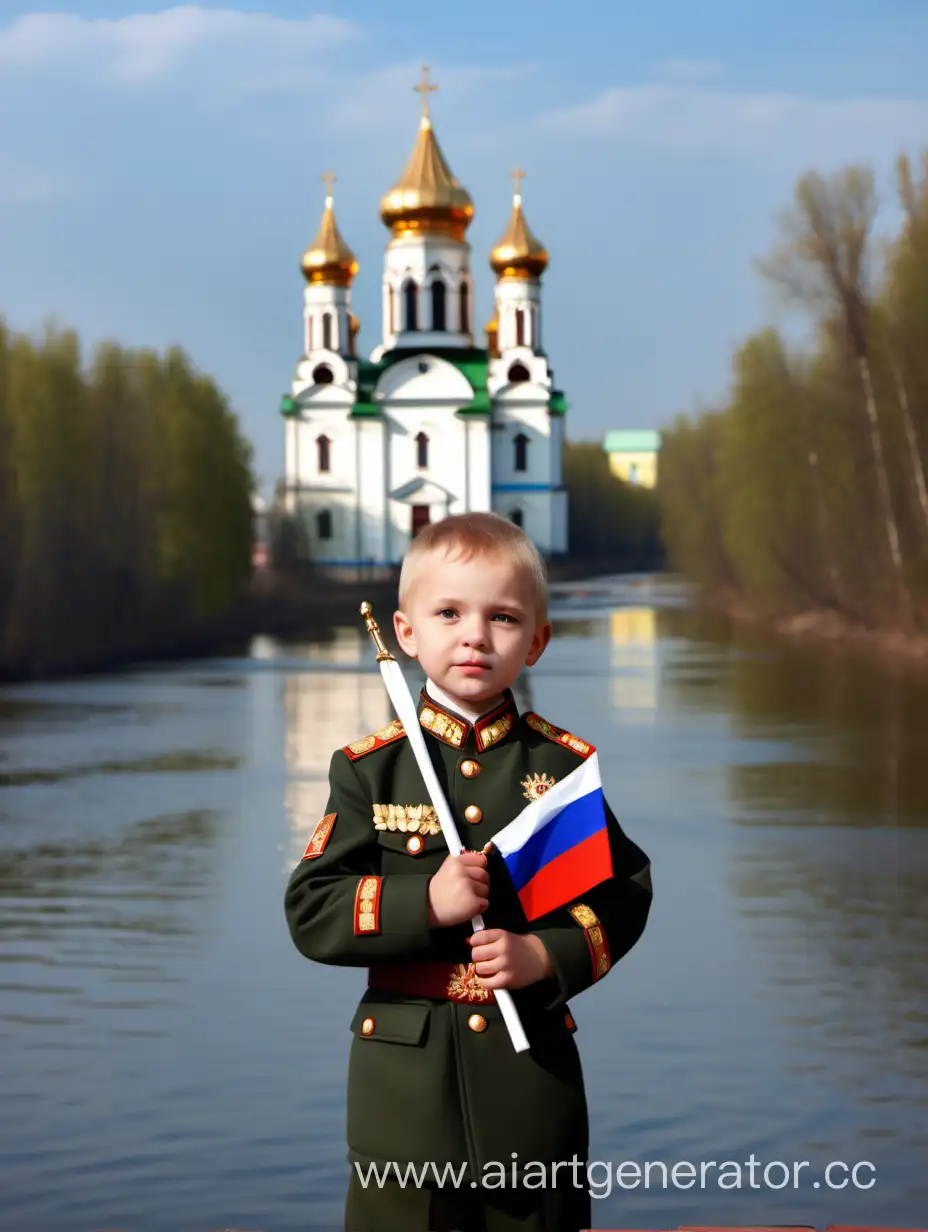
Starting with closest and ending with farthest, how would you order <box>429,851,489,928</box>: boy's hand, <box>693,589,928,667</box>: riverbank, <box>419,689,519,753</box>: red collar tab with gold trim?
1. <box>429,851,489,928</box>: boy's hand
2. <box>419,689,519,753</box>: red collar tab with gold trim
3. <box>693,589,928,667</box>: riverbank

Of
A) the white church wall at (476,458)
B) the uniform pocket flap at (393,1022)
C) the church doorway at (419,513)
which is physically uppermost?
the white church wall at (476,458)

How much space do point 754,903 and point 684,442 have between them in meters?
52.3

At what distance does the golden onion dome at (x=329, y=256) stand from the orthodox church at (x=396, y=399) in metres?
0.03

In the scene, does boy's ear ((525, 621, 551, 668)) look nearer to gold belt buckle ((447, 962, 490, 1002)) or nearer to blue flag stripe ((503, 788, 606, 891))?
blue flag stripe ((503, 788, 606, 891))

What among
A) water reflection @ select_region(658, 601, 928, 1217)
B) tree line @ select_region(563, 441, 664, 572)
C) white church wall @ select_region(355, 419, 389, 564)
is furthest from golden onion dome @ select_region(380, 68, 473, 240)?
water reflection @ select_region(658, 601, 928, 1217)

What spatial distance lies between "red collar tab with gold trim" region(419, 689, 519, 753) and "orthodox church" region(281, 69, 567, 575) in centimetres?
6913

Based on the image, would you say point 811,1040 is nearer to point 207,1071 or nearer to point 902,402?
point 207,1071

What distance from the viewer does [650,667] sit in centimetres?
2788

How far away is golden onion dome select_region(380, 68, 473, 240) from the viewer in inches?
2800

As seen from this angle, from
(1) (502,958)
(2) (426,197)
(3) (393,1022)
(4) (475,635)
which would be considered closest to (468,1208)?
(3) (393,1022)

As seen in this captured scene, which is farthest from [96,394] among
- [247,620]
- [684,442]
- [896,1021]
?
[896,1021]

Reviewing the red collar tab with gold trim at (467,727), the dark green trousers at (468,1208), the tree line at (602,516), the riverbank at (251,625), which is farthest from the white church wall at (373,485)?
the dark green trousers at (468,1208)

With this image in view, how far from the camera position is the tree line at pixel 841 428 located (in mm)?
29703

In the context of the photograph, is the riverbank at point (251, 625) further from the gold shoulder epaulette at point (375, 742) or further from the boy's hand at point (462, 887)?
the boy's hand at point (462, 887)
